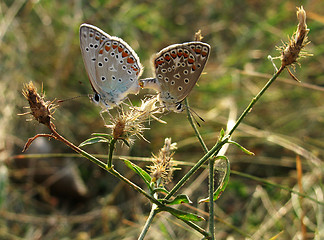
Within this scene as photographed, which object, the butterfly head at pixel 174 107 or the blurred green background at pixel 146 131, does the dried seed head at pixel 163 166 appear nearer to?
the butterfly head at pixel 174 107

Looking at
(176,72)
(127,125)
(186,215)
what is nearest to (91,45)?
(176,72)

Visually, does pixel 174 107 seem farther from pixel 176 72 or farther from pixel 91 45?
pixel 91 45

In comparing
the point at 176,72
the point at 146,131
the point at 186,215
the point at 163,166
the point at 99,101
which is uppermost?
the point at 146,131

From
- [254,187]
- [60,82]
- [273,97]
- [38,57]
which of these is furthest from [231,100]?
[38,57]

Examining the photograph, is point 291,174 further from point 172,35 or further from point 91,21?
point 91,21

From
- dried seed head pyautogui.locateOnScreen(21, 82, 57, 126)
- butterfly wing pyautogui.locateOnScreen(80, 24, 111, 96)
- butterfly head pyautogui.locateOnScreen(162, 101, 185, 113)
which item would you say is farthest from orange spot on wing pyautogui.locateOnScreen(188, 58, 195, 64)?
dried seed head pyautogui.locateOnScreen(21, 82, 57, 126)
